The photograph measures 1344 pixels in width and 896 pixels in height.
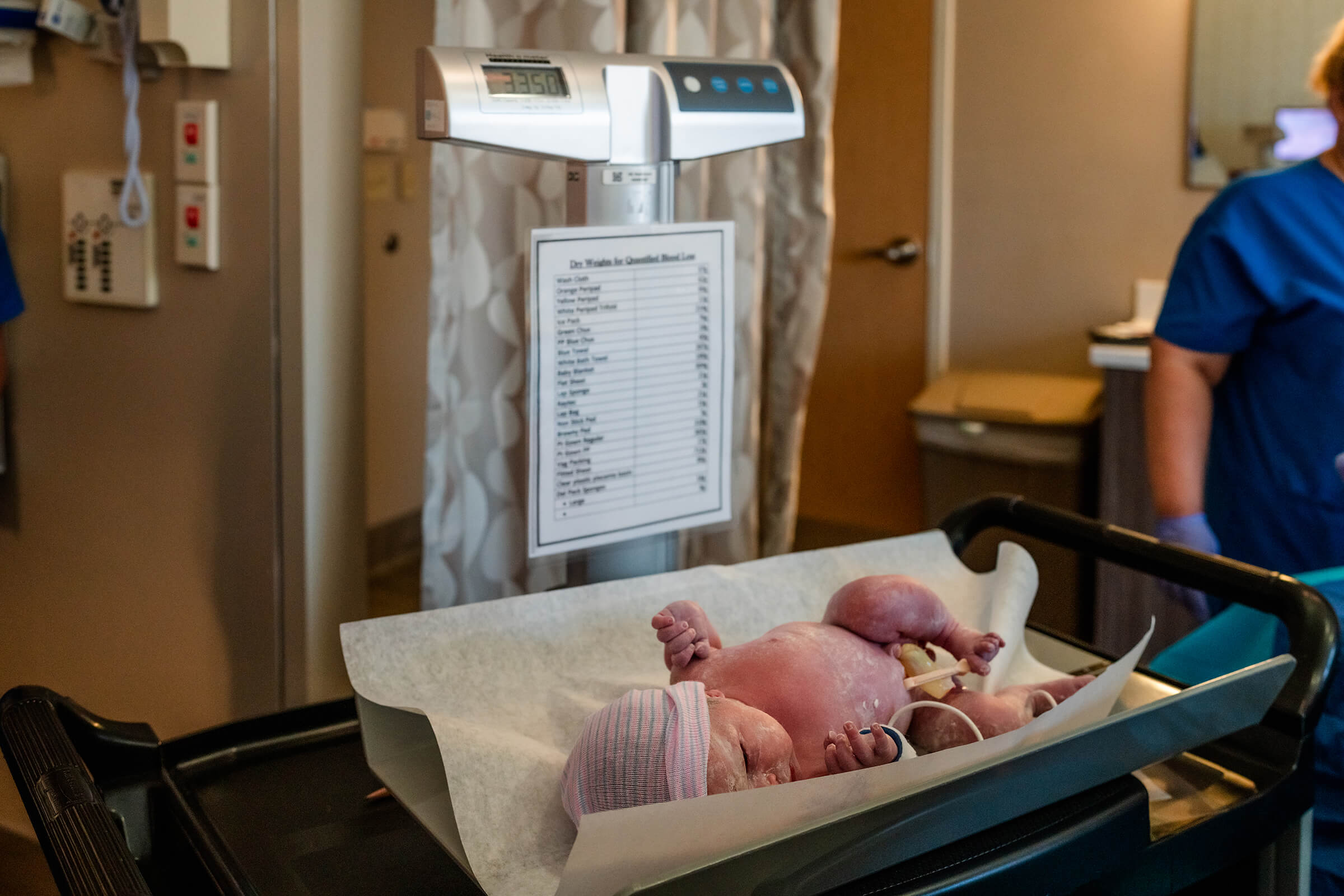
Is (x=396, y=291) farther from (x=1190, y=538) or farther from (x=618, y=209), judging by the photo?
→ (x=1190, y=538)

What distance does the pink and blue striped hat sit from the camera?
68cm

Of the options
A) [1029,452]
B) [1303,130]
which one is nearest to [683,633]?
[1029,452]

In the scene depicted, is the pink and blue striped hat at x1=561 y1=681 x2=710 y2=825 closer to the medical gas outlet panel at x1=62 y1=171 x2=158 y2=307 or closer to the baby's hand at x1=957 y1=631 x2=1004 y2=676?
the baby's hand at x1=957 y1=631 x2=1004 y2=676

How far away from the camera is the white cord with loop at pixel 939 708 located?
0.80m

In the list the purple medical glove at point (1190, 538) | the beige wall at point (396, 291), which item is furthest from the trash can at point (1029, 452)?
the beige wall at point (396, 291)

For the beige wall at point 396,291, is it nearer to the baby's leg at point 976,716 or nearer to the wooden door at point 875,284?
the baby's leg at point 976,716

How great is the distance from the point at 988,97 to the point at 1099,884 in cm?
283

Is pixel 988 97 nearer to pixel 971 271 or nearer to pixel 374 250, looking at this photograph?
pixel 971 271

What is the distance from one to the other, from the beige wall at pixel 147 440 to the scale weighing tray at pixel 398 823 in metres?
0.80

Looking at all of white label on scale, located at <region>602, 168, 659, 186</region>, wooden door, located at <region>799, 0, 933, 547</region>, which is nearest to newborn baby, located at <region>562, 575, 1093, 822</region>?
white label on scale, located at <region>602, 168, 659, 186</region>

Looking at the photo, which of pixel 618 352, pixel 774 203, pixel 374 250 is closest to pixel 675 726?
pixel 618 352

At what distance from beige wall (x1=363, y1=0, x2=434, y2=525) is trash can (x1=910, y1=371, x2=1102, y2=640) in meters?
1.28

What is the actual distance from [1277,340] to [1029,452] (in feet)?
4.46

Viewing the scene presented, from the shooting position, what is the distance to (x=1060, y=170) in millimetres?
3119
